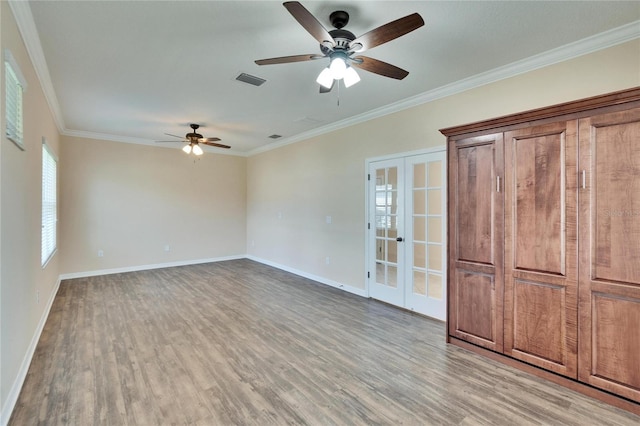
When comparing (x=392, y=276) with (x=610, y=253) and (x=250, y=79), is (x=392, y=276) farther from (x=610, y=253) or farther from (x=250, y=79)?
(x=250, y=79)

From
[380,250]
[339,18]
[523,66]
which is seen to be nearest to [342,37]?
[339,18]

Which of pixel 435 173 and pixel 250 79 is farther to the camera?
pixel 435 173

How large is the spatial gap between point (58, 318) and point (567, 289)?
17.5ft

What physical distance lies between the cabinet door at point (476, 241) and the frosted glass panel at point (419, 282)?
0.79 meters

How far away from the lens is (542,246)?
2.42 metres

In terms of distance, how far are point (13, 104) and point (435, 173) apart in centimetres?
402

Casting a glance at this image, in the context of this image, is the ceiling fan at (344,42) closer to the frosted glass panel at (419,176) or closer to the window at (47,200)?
the frosted glass panel at (419,176)

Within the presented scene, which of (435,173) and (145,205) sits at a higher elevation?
(435,173)

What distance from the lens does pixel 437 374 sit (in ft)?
8.15

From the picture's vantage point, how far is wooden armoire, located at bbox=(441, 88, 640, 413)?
81.0 inches

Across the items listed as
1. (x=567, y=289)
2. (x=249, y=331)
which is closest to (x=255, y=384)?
(x=249, y=331)

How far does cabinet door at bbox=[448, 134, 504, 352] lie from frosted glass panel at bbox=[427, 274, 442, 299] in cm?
70

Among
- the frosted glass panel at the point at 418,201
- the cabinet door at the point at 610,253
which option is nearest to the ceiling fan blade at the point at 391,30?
the cabinet door at the point at 610,253

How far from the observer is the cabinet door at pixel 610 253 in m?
2.02
